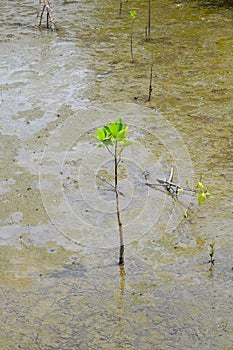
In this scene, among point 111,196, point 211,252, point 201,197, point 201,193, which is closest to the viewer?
point 211,252

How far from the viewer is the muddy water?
7.01ft

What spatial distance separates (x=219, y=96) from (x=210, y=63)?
754mm

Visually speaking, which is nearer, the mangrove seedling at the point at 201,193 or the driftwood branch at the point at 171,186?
the mangrove seedling at the point at 201,193

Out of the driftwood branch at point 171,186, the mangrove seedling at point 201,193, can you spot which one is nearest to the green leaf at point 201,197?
the mangrove seedling at point 201,193

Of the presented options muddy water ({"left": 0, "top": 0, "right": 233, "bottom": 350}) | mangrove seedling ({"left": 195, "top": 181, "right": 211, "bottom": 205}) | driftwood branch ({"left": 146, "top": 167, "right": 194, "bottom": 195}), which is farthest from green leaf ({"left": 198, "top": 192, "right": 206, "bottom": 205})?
driftwood branch ({"left": 146, "top": 167, "right": 194, "bottom": 195})

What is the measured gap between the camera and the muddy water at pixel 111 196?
7.01ft

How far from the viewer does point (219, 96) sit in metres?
4.12

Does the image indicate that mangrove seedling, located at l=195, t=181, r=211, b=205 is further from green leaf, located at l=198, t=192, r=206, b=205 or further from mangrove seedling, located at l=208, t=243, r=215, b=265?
mangrove seedling, located at l=208, t=243, r=215, b=265

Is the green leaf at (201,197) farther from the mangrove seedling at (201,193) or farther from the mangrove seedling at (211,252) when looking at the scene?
the mangrove seedling at (211,252)

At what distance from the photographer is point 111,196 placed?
117 inches

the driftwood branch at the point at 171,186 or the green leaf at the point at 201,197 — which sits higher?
the green leaf at the point at 201,197

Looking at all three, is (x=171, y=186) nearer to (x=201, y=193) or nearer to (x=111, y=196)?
(x=201, y=193)

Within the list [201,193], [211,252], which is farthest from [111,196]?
[211,252]

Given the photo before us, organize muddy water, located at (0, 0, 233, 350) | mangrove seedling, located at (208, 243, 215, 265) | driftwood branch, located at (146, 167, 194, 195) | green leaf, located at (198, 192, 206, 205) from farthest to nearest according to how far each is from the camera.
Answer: driftwood branch, located at (146, 167, 194, 195)
green leaf, located at (198, 192, 206, 205)
mangrove seedling, located at (208, 243, 215, 265)
muddy water, located at (0, 0, 233, 350)
